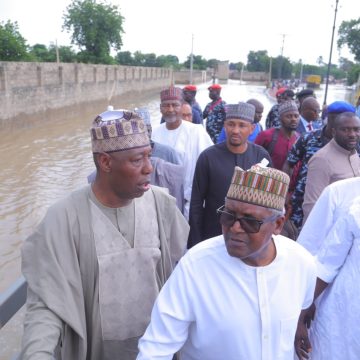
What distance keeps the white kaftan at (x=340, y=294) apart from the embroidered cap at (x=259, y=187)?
699 mm

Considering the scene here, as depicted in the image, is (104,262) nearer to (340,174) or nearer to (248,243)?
(248,243)

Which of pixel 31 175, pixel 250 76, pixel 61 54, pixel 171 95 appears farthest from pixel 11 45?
pixel 250 76

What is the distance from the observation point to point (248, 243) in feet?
5.39

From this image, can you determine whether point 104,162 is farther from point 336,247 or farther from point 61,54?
point 61,54

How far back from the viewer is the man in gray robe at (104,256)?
1.65 m

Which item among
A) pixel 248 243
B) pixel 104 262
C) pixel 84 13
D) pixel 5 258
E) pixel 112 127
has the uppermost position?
pixel 84 13

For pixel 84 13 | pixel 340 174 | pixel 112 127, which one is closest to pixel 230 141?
pixel 340 174

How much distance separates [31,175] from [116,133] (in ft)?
34.2

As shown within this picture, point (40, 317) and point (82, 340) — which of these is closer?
point (40, 317)

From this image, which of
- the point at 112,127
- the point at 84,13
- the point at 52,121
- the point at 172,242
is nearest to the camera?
the point at 112,127

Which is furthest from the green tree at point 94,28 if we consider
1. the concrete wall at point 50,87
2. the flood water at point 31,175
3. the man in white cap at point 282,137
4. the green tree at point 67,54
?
the man in white cap at point 282,137

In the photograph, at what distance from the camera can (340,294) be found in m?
2.21

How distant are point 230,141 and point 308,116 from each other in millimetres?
2979

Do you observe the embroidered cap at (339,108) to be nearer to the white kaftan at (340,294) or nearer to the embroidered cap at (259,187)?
the white kaftan at (340,294)
